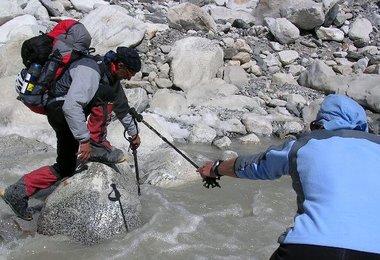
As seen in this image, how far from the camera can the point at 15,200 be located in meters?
5.26

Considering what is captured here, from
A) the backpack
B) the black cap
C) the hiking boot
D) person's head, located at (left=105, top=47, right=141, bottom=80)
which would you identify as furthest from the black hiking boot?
the black cap

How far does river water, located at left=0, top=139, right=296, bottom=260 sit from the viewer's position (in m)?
5.19

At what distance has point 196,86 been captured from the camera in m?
11.8

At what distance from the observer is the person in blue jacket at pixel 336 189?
8.29ft

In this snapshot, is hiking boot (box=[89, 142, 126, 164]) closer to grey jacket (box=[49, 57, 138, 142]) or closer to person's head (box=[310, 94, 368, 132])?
grey jacket (box=[49, 57, 138, 142])

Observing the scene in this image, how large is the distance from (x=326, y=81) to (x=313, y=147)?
10135 millimetres

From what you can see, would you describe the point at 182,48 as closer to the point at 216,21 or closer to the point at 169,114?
the point at 169,114

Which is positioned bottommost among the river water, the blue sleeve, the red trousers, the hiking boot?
the river water

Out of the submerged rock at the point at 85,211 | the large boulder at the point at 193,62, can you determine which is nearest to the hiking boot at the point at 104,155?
the submerged rock at the point at 85,211

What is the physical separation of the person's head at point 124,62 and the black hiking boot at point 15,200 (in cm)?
155

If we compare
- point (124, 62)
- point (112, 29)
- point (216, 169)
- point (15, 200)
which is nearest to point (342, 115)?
point (216, 169)

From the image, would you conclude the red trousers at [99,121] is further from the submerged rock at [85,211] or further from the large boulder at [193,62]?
the large boulder at [193,62]

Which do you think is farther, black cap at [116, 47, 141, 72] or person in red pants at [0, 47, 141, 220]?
black cap at [116, 47, 141, 72]

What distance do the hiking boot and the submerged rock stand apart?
11.2 inches
